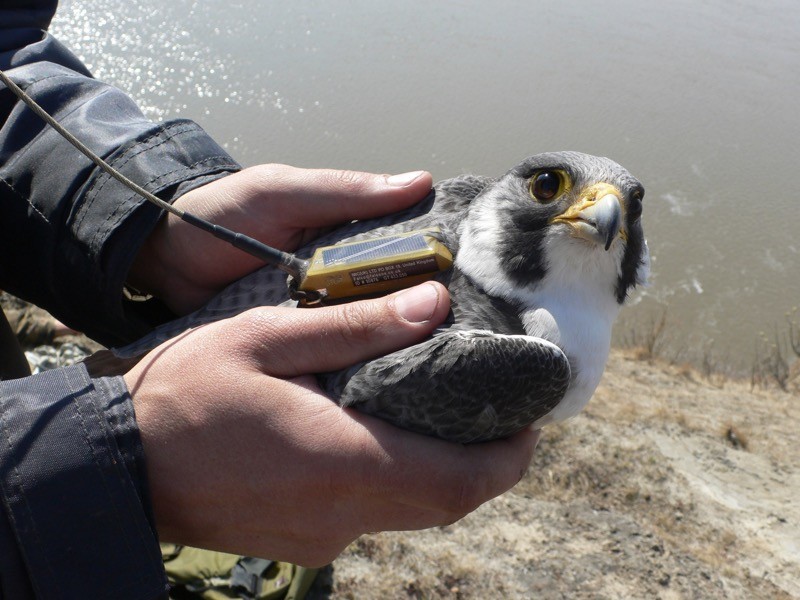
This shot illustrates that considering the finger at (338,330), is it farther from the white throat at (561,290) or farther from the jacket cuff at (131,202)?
the jacket cuff at (131,202)

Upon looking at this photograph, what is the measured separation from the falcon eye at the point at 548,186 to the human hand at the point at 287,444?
0.60 metres

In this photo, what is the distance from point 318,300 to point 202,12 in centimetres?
1136

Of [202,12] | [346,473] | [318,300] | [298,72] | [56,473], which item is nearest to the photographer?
[56,473]

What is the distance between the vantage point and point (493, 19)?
1320cm

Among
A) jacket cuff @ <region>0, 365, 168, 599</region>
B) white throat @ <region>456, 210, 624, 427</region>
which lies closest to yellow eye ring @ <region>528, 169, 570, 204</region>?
white throat @ <region>456, 210, 624, 427</region>

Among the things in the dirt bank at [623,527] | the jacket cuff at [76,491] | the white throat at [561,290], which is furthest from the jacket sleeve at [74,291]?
the dirt bank at [623,527]

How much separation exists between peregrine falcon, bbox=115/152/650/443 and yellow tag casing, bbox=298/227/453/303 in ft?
0.36

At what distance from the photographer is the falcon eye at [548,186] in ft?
8.49

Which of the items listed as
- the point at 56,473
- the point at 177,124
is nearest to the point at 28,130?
the point at 177,124

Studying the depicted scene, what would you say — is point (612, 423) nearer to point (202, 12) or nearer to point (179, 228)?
point (179, 228)

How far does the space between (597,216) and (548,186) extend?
26 centimetres

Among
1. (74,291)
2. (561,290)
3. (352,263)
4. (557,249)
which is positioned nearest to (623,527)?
(561,290)

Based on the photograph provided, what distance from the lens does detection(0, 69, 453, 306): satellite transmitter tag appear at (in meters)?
2.42

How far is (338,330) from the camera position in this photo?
7.54 feet
